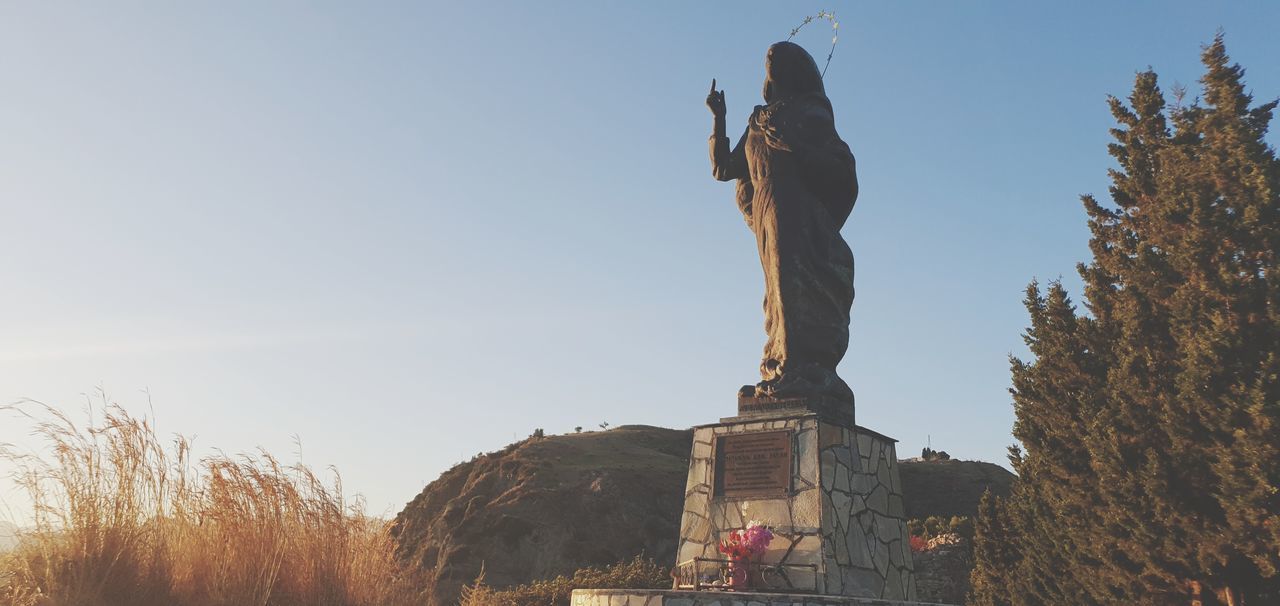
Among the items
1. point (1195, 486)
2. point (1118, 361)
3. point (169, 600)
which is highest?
point (1118, 361)

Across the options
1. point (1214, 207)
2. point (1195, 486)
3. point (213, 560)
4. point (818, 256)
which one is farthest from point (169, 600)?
point (1214, 207)

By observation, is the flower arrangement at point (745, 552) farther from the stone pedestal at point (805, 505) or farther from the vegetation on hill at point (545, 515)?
the vegetation on hill at point (545, 515)

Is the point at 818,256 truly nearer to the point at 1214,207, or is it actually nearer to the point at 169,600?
the point at 1214,207

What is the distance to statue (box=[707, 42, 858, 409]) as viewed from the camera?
8.38 m

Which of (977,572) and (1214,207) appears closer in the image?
(1214,207)

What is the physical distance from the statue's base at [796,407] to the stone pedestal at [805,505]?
0.13 feet

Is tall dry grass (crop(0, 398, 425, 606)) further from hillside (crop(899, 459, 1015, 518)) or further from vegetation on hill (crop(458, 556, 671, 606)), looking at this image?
hillside (crop(899, 459, 1015, 518))

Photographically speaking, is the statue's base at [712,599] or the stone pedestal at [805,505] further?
the stone pedestal at [805,505]

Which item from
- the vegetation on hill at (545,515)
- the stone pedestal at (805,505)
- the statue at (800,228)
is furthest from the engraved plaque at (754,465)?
the vegetation on hill at (545,515)

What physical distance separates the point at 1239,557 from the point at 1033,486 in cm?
328

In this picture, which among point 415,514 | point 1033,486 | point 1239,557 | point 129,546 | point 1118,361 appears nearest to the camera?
point 129,546

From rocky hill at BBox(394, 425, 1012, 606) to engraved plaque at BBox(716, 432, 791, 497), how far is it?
54.2 ft

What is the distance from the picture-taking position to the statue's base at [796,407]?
791 centimetres

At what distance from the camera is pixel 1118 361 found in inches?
459
